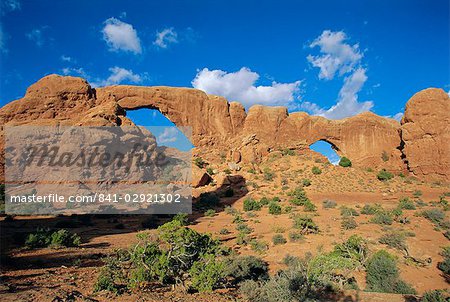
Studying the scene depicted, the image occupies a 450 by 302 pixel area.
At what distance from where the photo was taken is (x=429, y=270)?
9633 millimetres

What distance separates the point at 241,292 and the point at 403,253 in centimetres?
793

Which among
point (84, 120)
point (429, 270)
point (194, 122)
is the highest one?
point (194, 122)

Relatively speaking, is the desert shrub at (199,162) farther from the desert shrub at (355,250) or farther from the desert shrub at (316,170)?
the desert shrub at (355,250)

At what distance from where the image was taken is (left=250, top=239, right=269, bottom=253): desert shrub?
11.9 m

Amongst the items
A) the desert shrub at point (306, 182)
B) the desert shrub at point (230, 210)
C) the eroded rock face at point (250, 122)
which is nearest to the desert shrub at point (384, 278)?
the desert shrub at point (230, 210)

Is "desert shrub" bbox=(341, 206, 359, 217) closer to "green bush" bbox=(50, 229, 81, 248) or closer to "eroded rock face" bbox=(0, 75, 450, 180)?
"eroded rock face" bbox=(0, 75, 450, 180)

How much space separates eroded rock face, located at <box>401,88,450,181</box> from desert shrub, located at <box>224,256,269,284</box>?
29072 mm

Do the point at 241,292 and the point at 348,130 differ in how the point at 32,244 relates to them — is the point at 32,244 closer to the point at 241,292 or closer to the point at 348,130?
the point at 241,292

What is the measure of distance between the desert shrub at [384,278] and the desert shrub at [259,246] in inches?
161

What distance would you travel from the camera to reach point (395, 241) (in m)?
11.9

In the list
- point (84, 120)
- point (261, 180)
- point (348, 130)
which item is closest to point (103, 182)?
point (84, 120)

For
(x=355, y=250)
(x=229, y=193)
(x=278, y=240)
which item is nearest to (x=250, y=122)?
(x=229, y=193)

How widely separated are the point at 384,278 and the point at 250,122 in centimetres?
3124

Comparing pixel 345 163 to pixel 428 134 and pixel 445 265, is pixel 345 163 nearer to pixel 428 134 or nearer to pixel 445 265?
pixel 428 134
